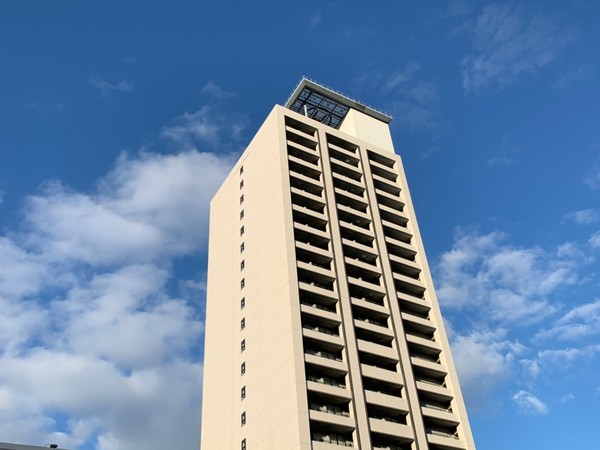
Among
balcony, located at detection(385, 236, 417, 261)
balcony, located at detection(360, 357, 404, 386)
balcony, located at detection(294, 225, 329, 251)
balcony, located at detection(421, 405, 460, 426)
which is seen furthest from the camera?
balcony, located at detection(385, 236, 417, 261)

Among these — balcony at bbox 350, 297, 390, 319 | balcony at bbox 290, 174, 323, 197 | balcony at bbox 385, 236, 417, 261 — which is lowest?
balcony at bbox 350, 297, 390, 319

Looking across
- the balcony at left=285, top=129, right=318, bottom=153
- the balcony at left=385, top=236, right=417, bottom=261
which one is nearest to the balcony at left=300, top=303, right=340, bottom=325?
the balcony at left=385, top=236, right=417, bottom=261

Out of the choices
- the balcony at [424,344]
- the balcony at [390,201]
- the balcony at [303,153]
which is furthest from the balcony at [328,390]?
the balcony at [303,153]

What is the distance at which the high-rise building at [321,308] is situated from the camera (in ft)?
164

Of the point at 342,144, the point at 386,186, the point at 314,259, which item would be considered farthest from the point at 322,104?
the point at 314,259

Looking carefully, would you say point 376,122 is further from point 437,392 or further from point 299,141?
point 437,392

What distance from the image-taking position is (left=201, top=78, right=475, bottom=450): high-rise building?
50094 mm

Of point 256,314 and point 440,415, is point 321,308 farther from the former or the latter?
point 440,415

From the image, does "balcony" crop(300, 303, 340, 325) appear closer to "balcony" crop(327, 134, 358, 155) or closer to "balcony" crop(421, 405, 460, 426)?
"balcony" crop(421, 405, 460, 426)

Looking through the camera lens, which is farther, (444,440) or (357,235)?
(357,235)

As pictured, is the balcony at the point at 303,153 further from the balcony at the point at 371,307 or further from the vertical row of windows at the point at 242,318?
the balcony at the point at 371,307

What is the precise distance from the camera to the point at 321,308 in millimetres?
57156

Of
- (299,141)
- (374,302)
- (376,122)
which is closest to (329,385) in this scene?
(374,302)

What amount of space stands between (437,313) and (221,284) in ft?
80.2
